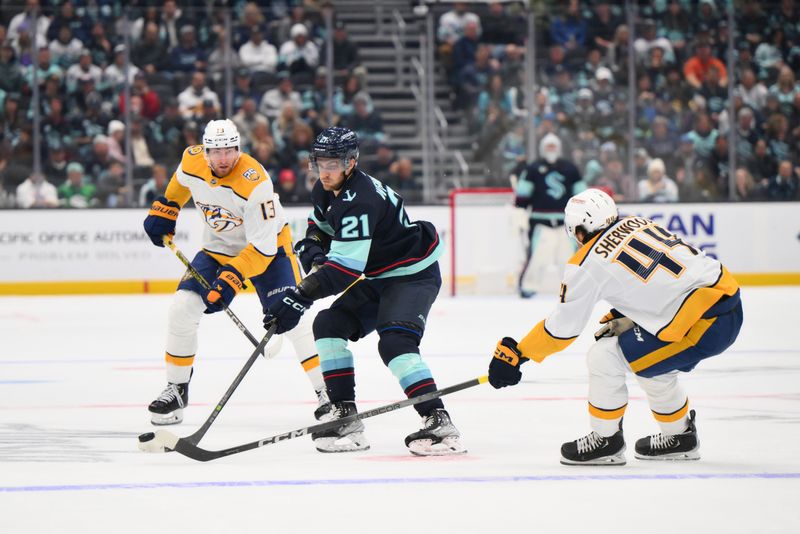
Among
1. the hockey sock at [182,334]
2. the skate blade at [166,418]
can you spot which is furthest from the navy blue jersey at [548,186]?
the skate blade at [166,418]

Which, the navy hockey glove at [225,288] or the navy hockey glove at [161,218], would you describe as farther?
the navy hockey glove at [161,218]

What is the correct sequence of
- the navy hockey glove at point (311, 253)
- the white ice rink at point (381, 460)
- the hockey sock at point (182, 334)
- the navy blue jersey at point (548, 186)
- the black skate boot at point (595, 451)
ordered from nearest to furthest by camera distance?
the white ice rink at point (381, 460) → the black skate boot at point (595, 451) → the navy hockey glove at point (311, 253) → the hockey sock at point (182, 334) → the navy blue jersey at point (548, 186)

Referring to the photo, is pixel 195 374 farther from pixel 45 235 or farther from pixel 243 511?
pixel 45 235

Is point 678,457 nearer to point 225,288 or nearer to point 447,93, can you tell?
point 225,288

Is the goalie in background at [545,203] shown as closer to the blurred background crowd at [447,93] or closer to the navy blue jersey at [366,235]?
the blurred background crowd at [447,93]

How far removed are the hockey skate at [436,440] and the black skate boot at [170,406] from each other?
1.26 metres

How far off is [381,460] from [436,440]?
201mm

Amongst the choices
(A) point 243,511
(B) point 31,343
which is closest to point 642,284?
(A) point 243,511

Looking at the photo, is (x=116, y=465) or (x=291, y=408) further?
(x=291, y=408)

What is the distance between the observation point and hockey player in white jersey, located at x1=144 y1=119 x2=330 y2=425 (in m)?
4.86

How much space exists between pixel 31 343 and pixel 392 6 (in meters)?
6.89

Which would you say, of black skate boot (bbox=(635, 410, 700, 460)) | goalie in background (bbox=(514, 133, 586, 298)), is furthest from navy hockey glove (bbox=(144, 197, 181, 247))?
goalie in background (bbox=(514, 133, 586, 298))

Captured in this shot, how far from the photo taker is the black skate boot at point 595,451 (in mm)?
3822

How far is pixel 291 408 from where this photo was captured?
5215mm
